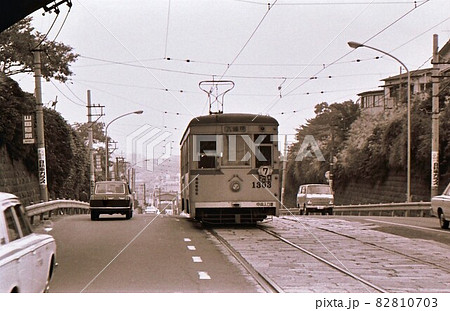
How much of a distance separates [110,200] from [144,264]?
1496 centimetres

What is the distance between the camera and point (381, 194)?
136 feet

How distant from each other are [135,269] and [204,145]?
8149mm

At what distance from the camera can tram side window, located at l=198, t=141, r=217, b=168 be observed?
1959 cm

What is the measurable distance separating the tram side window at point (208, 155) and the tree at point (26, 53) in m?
5.93

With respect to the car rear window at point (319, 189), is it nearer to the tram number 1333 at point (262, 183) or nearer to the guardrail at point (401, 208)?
the guardrail at point (401, 208)

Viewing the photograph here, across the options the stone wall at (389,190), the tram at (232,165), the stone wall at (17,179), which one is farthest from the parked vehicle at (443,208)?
the stone wall at (389,190)

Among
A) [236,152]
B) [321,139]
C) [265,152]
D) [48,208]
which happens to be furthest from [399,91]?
[48,208]

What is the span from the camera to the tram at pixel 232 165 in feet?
63.7

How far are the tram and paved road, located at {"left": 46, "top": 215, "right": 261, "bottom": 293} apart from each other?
1.04 meters

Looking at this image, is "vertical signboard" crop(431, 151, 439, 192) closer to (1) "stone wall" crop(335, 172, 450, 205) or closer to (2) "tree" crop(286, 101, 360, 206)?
(2) "tree" crop(286, 101, 360, 206)

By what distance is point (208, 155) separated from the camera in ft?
64.7

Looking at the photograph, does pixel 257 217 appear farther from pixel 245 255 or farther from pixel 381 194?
pixel 381 194

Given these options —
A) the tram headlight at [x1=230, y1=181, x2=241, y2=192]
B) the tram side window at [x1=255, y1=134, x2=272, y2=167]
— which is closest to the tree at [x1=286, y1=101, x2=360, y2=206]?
the tram side window at [x1=255, y1=134, x2=272, y2=167]
